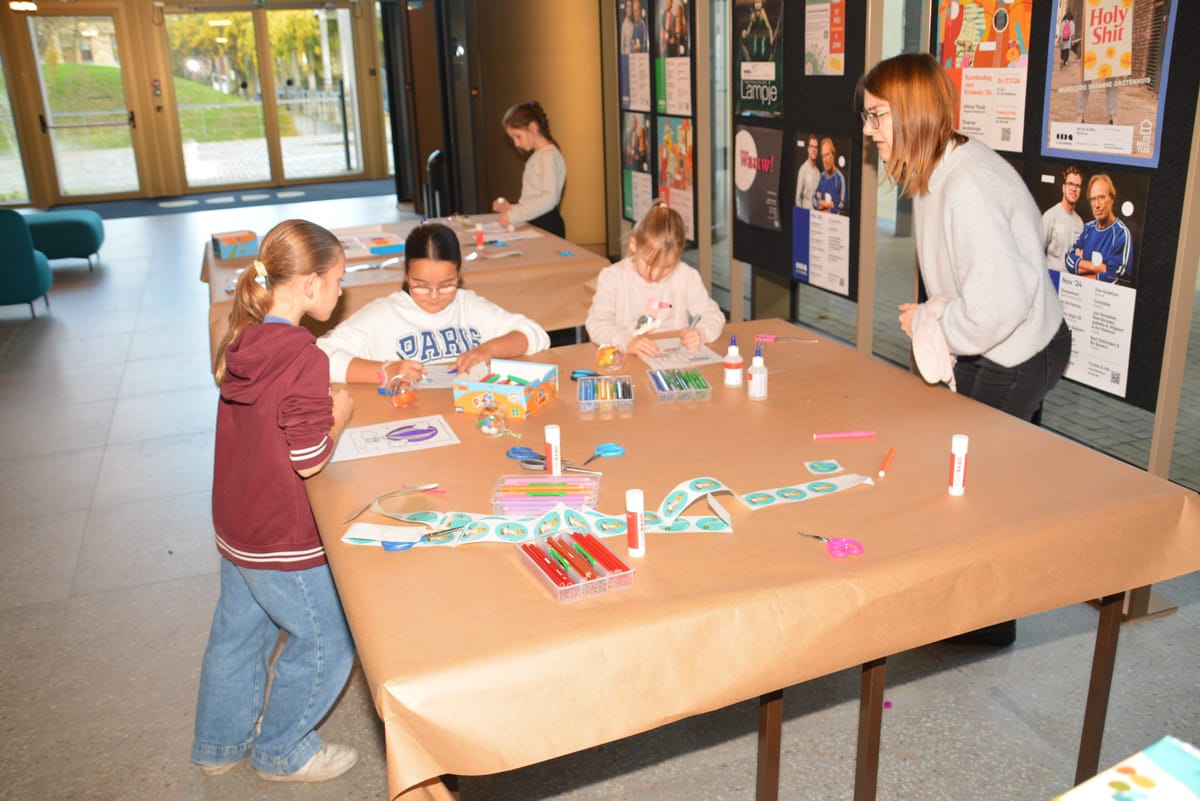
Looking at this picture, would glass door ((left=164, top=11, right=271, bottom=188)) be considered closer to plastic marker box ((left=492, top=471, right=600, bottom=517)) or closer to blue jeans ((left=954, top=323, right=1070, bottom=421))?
blue jeans ((left=954, top=323, right=1070, bottom=421))

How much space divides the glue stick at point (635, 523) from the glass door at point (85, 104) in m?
13.4

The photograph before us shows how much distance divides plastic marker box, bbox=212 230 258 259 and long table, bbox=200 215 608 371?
50 mm

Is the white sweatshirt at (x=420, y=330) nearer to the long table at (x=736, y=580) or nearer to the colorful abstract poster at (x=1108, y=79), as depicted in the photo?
the long table at (x=736, y=580)

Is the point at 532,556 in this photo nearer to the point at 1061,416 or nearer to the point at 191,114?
the point at 1061,416

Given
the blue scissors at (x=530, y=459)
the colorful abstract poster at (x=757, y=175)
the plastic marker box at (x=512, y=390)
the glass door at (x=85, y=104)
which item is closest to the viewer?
the blue scissors at (x=530, y=459)

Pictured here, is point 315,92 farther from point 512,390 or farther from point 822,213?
point 512,390

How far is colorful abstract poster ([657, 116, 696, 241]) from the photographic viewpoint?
5816mm

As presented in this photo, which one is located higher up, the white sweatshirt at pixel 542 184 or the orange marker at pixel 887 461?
the white sweatshirt at pixel 542 184

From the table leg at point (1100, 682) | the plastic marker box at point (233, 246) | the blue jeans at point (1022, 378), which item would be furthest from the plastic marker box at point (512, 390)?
the plastic marker box at point (233, 246)

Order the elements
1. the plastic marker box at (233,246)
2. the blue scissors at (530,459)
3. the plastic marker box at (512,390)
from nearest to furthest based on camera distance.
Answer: the blue scissors at (530,459), the plastic marker box at (512,390), the plastic marker box at (233,246)

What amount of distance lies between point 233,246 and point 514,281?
135 cm

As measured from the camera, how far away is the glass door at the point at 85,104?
1274cm

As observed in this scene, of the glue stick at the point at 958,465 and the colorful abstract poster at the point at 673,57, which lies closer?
the glue stick at the point at 958,465

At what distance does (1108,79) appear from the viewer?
2973 millimetres
